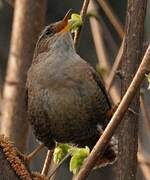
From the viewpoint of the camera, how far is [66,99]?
2479mm

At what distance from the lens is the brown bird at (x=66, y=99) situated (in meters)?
2.50

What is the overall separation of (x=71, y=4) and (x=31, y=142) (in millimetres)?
1123

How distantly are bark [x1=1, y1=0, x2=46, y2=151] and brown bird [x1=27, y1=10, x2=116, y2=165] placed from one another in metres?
0.26

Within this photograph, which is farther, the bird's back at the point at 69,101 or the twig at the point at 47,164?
the bird's back at the point at 69,101

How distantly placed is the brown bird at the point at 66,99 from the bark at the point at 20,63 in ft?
0.85

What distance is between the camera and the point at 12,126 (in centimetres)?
289

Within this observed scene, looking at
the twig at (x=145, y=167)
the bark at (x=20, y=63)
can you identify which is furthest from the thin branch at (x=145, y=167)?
the bark at (x=20, y=63)

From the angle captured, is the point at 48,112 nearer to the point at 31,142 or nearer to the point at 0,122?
the point at 0,122

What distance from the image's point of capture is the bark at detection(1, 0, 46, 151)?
2912 mm

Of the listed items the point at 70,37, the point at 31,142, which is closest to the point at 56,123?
the point at 70,37

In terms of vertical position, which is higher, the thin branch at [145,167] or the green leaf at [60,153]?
the green leaf at [60,153]

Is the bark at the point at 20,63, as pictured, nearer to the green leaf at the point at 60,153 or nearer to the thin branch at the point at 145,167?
the thin branch at the point at 145,167

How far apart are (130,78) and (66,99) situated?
64 cm

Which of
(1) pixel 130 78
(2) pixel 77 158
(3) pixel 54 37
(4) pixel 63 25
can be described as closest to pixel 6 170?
(2) pixel 77 158
